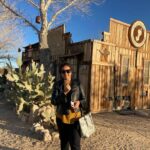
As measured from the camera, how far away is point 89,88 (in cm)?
1241

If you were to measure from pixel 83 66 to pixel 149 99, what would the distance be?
4.73 m

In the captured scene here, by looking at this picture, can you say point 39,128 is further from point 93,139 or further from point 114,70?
point 114,70

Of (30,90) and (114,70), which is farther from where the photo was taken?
(114,70)

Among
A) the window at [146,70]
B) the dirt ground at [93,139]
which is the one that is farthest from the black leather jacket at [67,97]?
the window at [146,70]

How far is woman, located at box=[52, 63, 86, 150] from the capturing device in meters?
5.22

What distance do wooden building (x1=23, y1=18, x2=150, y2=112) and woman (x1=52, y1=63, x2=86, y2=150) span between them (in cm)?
700

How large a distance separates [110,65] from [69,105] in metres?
8.14

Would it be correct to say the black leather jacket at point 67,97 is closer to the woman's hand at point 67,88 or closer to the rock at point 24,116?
the woman's hand at point 67,88

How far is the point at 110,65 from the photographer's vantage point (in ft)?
43.1

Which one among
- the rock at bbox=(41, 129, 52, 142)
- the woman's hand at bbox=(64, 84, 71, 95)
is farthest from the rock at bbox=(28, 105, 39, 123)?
the woman's hand at bbox=(64, 84, 71, 95)

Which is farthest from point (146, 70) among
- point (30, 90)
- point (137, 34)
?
point (30, 90)

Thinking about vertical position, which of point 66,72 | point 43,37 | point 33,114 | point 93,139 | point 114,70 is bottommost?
point 93,139

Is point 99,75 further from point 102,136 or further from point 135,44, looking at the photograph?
point 102,136

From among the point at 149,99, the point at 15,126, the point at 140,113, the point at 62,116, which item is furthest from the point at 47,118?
the point at 149,99
